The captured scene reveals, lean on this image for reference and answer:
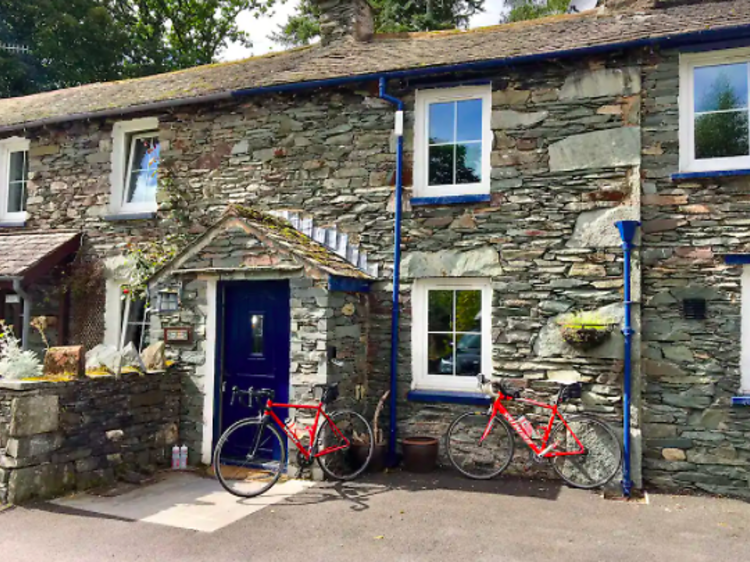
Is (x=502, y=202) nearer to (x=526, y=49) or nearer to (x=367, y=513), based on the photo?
(x=526, y=49)

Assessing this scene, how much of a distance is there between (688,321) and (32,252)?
9180 mm

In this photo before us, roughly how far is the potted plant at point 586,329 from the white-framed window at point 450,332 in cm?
99

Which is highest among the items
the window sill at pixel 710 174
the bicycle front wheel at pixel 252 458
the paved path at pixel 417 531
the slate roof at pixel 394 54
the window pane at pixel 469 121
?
the slate roof at pixel 394 54

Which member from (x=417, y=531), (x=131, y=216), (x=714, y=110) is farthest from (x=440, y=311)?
(x=131, y=216)

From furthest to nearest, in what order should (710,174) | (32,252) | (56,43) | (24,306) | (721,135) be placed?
(56,43) < (24,306) < (32,252) < (721,135) < (710,174)

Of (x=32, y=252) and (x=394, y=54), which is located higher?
(x=394, y=54)

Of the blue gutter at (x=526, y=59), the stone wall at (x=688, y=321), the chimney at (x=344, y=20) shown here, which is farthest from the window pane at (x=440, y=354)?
the chimney at (x=344, y=20)

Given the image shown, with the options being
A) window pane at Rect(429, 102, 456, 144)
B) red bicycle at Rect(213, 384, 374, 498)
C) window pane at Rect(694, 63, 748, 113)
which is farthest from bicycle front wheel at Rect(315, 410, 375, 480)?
window pane at Rect(694, 63, 748, 113)

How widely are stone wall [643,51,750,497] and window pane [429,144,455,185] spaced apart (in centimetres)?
234

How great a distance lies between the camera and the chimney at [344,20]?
35.3ft

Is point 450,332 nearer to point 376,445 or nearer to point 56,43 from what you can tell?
point 376,445

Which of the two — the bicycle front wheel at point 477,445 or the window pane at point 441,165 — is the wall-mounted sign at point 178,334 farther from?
the window pane at point 441,165

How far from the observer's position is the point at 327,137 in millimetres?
8883

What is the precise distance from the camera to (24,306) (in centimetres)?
1018
